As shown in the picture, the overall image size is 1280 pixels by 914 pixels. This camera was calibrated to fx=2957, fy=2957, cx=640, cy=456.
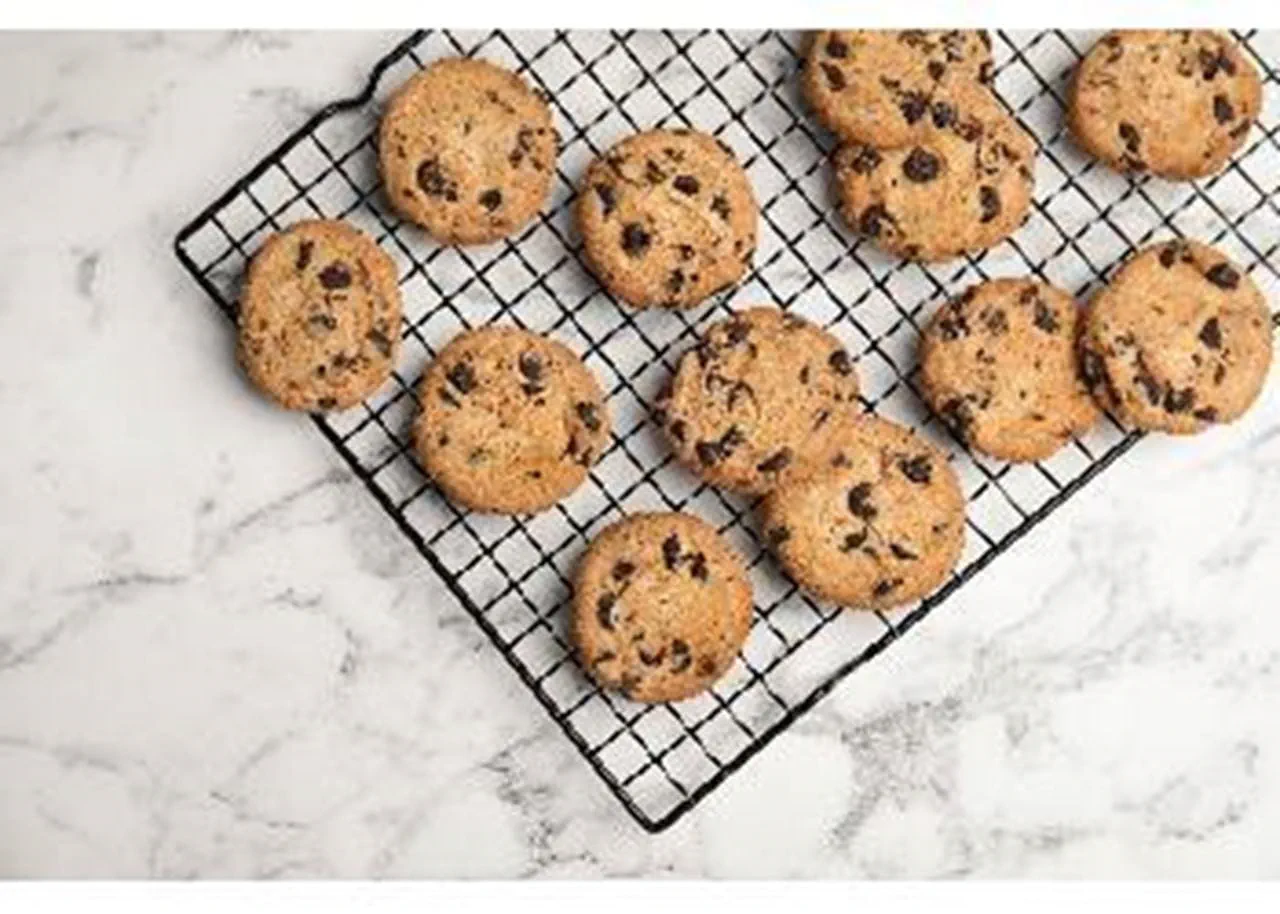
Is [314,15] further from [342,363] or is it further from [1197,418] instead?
[1197,418]

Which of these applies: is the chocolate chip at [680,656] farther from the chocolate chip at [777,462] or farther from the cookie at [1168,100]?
the cookie at [1168,100]

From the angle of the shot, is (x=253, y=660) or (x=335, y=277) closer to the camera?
(x=335, y=277)

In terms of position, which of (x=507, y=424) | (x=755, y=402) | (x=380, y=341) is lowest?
(x=755, y=402)

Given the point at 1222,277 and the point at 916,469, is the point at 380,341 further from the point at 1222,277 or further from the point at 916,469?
the point at 1222,277

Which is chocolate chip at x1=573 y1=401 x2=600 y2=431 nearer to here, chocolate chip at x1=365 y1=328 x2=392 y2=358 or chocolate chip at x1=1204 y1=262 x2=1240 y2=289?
chocolate chip at x1=365 y1=328 x2=392 y2=358

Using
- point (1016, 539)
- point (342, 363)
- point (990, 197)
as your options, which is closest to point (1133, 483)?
point (1016, 539)

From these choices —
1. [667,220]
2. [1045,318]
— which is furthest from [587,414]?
[1045,318]

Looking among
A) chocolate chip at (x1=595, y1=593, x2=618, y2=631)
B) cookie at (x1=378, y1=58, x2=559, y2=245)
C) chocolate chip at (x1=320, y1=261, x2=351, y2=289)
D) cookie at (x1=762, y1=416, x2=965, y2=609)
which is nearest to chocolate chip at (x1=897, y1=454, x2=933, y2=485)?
cookie at (x1=762, y1=416, x2=965, y2=609)
